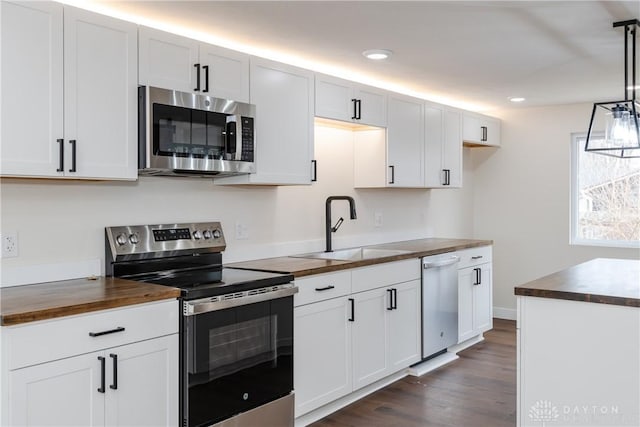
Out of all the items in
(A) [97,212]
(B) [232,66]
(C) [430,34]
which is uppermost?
(C) [430,34]

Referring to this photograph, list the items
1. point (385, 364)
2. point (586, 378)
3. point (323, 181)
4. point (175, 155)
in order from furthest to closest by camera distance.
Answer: point (323, 181) < point (385, 364) < point (175, 155) < point (586, 378)

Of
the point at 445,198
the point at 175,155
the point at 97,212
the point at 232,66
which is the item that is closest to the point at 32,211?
the point at 97,212

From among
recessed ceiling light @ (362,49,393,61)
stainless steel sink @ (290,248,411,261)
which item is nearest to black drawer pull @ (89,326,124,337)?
stainless steel sink @ (290,248,411,261)

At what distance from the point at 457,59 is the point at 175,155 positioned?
2040 mm

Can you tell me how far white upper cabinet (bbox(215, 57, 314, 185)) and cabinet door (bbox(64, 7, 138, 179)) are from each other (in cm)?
76

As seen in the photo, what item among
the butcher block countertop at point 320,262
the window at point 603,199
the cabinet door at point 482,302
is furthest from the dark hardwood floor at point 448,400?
the window at point 603,199

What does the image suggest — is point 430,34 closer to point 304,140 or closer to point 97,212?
point 304,140

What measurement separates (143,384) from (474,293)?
11.2ft

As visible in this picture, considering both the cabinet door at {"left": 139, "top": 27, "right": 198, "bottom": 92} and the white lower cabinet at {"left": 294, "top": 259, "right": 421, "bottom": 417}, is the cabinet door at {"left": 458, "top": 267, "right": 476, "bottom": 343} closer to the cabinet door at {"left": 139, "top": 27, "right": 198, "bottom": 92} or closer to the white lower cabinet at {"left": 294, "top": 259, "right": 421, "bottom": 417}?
the white lower cabinet at {"left": 294, "top": 259, "right": 421, "bottom": 417}

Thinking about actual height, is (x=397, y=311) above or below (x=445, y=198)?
below

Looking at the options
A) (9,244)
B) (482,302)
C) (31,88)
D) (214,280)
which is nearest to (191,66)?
(31,88)

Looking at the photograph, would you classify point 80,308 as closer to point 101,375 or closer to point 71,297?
point 71,297

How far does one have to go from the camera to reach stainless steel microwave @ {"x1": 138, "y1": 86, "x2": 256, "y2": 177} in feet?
8.75

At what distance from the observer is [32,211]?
2.57 m
